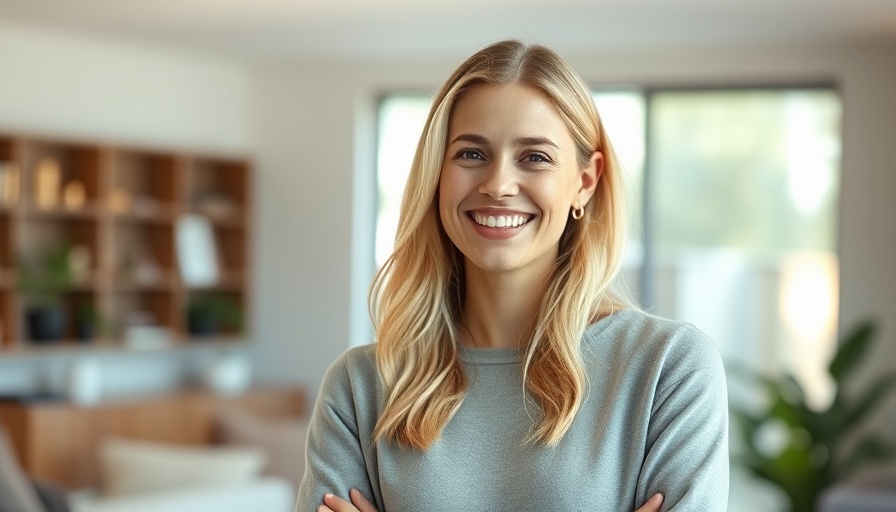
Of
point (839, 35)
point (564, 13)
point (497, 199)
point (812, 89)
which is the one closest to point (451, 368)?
point (497, 199)

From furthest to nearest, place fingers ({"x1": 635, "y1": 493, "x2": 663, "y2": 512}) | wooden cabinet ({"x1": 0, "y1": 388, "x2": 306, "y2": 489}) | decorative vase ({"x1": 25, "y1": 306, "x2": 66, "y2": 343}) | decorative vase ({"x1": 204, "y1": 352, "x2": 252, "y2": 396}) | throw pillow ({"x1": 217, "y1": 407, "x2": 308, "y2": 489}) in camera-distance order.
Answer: decorative vase ({"x1": 204, "y1": 352, "x2": 252, "y2": 396}) → decorative vase ({"x1": 25, "y1": 306, "x2": 66, "y2": 343}) → throw pillow ({"x1": 217, "y1": 407, "x2": 308, "y2": 489}) → wooden cabinet ({"x1": 0, "y1": 388, "x2": 306, "y2": 489}) → fingers ({"x1": 635, "y1": 493, "x2": 663, "y2": 512})

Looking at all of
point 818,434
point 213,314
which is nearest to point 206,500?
point 213,314

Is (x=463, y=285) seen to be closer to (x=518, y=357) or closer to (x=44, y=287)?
(x=518, y=357)

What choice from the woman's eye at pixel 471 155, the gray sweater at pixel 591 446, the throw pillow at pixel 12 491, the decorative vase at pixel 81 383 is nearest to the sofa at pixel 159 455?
the throw pillow at pixel 12 491

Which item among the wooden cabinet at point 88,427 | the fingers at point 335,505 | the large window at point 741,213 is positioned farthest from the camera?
the large window at point 741,213

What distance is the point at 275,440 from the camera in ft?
19.0

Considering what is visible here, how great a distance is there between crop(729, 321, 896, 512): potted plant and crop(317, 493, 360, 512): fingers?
4.32m

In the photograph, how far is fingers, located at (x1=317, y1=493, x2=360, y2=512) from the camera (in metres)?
1.73

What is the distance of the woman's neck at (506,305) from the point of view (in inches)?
69.4

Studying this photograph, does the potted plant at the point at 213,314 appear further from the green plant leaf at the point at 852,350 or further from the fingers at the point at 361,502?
the fingers at the point at 361,502

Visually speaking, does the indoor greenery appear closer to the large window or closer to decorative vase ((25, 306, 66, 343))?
decorative vase ((25, 306, 66, 343))

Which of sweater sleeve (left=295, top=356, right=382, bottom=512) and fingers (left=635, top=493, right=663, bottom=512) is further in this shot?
sweater sleeve (left=295, top=356, right=382, bottom=512)

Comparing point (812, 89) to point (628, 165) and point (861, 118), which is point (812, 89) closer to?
point (861, 118)

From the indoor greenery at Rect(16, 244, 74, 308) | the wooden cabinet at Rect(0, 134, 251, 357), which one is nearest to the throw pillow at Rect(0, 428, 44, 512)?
the wooden cabinet at Rect(0, 134, 251, 357)
